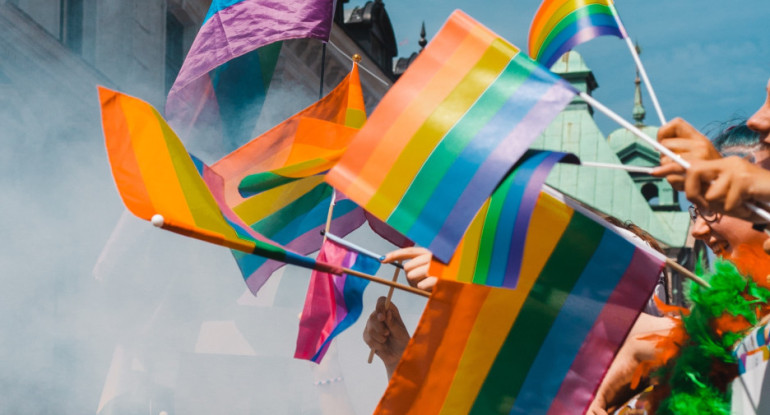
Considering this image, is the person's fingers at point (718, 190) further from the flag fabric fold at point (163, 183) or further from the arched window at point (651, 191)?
the arched window at point (651, 191)

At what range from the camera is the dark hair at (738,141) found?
235cm

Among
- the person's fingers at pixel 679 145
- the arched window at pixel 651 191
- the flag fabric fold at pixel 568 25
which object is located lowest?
the arched window at pixel 651 191

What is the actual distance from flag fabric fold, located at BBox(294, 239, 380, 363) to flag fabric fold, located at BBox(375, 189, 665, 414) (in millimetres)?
1175

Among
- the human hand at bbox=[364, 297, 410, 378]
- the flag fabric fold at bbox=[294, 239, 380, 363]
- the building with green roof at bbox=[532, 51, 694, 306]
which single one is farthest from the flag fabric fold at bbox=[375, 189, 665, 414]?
the building with green roof at bbox=[532, 51, 694, 306]

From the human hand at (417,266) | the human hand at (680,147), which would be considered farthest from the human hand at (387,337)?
the human hand at (680,147)

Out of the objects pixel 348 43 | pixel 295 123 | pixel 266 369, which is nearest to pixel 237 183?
pixel 295 123

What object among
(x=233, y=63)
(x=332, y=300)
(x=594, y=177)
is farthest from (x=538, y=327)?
(x=594, y=177)

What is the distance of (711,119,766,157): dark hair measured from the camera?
2354 millimetres

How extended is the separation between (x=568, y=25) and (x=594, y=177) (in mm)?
21473

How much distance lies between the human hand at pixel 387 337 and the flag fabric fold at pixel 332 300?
0.64 meters

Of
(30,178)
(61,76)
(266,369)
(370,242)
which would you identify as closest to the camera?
(370,242)

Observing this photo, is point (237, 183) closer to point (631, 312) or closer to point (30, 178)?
point (631, 312)

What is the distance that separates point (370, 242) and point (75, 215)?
2.76 m

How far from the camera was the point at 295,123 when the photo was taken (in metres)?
3.98
